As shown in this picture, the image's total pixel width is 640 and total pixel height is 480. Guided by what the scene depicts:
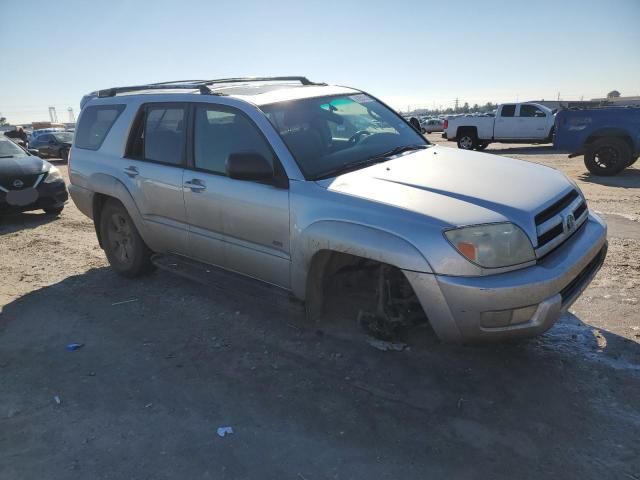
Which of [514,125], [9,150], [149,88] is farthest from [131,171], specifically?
[514,125]

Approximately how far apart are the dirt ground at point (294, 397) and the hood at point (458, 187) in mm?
1097

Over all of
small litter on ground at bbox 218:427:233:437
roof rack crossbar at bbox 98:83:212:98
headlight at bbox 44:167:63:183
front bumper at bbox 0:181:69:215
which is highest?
roof rack crossbar at bbox 98:83:212:98

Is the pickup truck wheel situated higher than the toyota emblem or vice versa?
the toyota emblem

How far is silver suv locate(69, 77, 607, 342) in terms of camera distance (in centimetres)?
274

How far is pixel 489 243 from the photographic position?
2.70 meters

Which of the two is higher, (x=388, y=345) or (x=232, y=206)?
(x=232, y=206)

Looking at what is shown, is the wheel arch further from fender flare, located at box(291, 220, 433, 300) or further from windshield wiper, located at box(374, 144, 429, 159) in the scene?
fender flare, located at box(291, 220, 433, 300)

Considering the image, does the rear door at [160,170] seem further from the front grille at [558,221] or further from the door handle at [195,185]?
the front grille at [558,221]

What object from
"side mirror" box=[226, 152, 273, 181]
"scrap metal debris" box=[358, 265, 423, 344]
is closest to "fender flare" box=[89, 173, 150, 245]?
"side mirror" box=[226, 152, 273, 181]

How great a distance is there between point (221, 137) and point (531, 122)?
18586 mm

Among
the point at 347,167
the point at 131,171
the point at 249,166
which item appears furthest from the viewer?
the point at 131,171

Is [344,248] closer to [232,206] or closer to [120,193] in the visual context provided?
[232,206]

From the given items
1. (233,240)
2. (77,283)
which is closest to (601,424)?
(233,240)

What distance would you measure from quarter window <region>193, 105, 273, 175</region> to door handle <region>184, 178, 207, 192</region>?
13 cm
